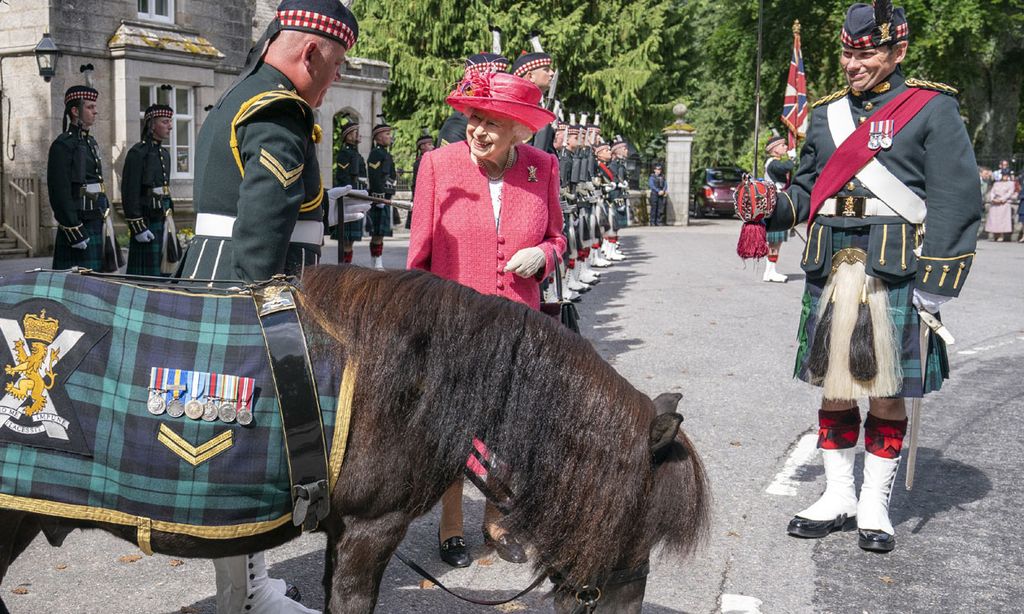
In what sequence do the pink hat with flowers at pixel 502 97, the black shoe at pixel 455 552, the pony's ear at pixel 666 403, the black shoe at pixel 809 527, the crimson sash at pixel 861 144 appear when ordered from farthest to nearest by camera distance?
the black shoe at pixel 809 527, the crimson sash at pixel 861 144, the black shoe at pixel 455 552, the pink hat with flowers at pixel 502 97, the pony's ear at pixel 666 403

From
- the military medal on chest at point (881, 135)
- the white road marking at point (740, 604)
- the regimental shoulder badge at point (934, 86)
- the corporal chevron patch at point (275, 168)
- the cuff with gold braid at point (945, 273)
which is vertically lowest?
the white road marking at point (740, 604)

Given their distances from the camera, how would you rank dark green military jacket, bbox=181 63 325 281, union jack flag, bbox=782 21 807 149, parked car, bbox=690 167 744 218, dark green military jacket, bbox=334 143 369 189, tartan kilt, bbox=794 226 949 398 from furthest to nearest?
1. parked car, bbox=690 167 744 218
2. dark green military jacket, bbox=334 143 369 189
3. union jack flag, bbox=782 21 807 149
4. tartan kilt, bbox=794 226 949 398
5. dark green military jacket, bbox=181 63 325 281

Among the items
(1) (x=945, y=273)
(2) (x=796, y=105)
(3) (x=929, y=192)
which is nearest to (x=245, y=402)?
(1) (x=945, y=273)

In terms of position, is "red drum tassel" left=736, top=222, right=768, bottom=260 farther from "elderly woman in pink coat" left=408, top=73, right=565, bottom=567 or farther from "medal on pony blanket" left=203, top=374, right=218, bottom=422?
"medal on pony blanket" left=203, top=374, right=218, bottom=422

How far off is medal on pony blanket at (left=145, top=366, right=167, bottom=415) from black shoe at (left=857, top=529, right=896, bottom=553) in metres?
3.41

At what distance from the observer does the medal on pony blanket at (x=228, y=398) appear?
2.38m

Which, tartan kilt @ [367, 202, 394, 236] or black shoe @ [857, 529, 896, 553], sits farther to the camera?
tartan kilt @ [367, 202, 394, 236]

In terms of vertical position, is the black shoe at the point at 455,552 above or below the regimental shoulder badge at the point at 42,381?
below

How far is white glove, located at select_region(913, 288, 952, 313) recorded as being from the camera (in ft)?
14.3

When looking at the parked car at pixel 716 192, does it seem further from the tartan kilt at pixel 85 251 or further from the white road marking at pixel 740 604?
the white road marking at pixel 740 604

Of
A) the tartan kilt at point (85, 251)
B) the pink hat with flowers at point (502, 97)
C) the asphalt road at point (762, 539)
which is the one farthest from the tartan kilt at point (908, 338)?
the tartan kilt at point (85, 251)

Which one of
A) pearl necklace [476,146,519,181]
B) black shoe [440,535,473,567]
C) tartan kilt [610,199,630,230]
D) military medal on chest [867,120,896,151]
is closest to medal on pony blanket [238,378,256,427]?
pearl necklace [476,146,519,181]

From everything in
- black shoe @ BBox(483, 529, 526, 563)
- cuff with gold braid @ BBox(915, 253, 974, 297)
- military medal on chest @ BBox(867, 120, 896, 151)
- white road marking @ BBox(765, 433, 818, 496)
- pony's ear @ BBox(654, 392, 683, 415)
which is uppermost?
military medal on chest @ BBox(867, 120, 896, 151)

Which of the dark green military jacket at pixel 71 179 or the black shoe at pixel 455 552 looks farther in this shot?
the dark green military jacket at pixel 71 179
